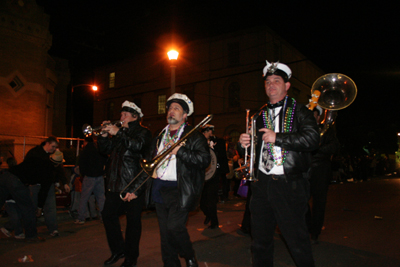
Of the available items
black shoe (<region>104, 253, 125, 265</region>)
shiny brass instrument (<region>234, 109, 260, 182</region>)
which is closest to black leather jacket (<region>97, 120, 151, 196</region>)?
black shoe (<region>104, 253, 125, 265</region>)

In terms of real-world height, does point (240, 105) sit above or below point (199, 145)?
above

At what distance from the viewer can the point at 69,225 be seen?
771cm

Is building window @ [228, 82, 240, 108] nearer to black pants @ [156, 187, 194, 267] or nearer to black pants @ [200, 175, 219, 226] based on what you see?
black pants @ [200, 175, 219, 226]

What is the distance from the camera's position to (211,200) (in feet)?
22.5

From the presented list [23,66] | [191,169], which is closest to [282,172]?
[191,169]

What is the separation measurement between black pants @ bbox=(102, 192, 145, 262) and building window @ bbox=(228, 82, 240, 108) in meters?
25.0

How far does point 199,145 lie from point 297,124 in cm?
123

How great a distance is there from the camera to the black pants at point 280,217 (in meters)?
2.91

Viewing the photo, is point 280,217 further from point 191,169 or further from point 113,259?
point 113,259

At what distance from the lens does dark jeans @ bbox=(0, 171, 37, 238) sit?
578 centimetres

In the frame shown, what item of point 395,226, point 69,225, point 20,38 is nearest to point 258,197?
point 395,226

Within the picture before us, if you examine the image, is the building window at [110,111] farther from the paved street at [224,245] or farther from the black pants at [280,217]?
the black pants at [280,217]

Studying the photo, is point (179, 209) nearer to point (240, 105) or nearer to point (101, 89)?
point (240, 105)

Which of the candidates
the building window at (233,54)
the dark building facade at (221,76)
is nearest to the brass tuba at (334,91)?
the dark building facade at (221,76)
